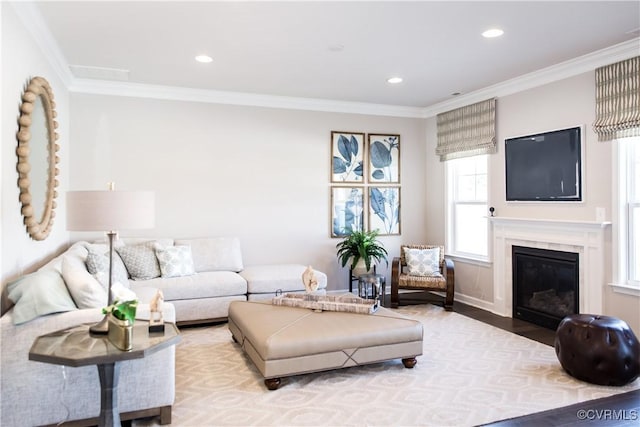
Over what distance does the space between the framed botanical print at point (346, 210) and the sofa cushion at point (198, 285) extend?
1.78 metres

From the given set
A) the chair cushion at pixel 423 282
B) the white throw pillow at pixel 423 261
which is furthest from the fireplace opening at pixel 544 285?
the white throw pillow at pixel 423 261

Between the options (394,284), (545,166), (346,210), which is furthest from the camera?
(346,210)

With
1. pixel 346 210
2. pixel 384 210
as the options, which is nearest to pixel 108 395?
pixel 346 210

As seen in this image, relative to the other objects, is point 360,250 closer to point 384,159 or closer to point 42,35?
point 384,159

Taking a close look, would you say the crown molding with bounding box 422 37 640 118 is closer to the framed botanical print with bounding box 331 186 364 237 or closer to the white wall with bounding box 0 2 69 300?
the framed botanical print with bounding box 331 186 364 237

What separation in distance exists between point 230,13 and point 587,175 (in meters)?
3.52

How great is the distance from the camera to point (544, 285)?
15.2ft

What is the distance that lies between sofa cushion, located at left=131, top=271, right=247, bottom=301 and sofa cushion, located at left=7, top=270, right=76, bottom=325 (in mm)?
1591

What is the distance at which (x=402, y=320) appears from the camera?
3.45 m

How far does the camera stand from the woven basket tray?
3627mm

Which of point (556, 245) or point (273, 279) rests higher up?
point (556, 245)

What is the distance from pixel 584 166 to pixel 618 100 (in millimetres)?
648

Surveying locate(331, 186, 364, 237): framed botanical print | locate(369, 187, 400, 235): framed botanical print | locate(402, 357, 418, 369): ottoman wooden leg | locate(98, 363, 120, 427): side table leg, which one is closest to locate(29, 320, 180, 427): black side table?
locate(98, 363, 120, 427): side table leg

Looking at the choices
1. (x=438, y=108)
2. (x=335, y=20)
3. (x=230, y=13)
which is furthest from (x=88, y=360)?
(x=438, y=108)
